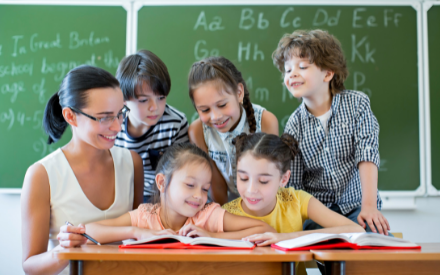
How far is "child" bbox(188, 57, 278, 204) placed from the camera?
1.92 metres

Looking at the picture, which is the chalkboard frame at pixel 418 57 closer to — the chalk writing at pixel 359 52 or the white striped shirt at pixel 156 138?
the chalk writing at pixel 359 52

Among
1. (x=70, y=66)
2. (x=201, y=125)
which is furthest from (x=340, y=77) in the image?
(x=70, y=66)

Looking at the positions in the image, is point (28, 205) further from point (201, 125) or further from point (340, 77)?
point (340, 77)

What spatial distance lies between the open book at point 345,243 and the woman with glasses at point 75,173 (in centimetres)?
96

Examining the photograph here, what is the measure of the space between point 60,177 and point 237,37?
1.82 metres

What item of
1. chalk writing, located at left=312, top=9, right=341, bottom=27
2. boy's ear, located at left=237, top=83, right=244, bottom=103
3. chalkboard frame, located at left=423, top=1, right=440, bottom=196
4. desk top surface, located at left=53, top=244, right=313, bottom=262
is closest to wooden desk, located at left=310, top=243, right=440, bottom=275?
desk top surface, located at left=53, top=244, right=313, bottom=262

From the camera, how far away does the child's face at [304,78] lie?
1993mm

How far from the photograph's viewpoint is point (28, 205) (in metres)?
1.62

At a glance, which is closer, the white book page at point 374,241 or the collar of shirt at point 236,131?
the white book page at point 374,241

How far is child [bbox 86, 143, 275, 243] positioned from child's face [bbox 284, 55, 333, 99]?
66 centimetres

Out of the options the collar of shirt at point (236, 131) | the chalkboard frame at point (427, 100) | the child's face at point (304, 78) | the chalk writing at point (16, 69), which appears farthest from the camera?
the chalk writing at point (16, 69)

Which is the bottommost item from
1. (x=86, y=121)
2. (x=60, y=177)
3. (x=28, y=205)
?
(x=28, y=205)

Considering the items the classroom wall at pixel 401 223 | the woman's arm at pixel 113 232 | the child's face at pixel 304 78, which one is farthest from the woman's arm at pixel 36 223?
the classroom wall at pixel 401 223

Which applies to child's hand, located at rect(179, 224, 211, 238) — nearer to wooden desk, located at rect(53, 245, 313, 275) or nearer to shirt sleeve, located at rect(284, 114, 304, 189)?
wooden desk, located at rect(53, 245, 313, 275)
